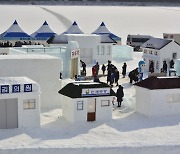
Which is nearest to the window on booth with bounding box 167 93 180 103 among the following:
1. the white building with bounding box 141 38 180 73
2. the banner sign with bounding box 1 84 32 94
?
the banner sign with bounding box 1 84 32 94

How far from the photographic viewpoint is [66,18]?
72000 mm

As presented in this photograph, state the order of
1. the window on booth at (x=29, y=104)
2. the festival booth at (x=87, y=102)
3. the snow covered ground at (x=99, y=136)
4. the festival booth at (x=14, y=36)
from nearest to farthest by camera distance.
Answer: the snow covered ground at (x=99, y=136), the window on booth at (x=29, y=104), the festival booth at (x=87, y=102), the festival booth at (x=14, y=36)

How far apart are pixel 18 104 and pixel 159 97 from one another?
5045 mm

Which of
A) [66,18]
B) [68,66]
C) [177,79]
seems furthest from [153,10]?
[177,79]

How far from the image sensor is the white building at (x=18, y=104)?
14547mm

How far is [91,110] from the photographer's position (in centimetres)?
1577

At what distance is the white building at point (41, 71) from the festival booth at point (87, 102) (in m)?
1.96

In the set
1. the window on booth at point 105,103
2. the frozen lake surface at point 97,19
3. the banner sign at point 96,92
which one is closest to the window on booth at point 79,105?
the banner sign at point 96,92

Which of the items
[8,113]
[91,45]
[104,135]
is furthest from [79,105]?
[91,45]

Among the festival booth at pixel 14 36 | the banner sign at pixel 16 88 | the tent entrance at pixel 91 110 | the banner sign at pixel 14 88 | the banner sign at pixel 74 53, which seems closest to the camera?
the banner sign at pixel 14 88

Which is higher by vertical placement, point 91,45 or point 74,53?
point 91,45

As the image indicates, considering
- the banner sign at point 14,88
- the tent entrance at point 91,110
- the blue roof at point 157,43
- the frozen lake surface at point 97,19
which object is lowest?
the tent entrance at point 91,110

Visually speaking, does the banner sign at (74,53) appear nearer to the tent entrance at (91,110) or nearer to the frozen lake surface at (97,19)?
the tent entrance at (91,110)

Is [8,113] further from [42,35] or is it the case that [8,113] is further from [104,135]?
[42,35]
